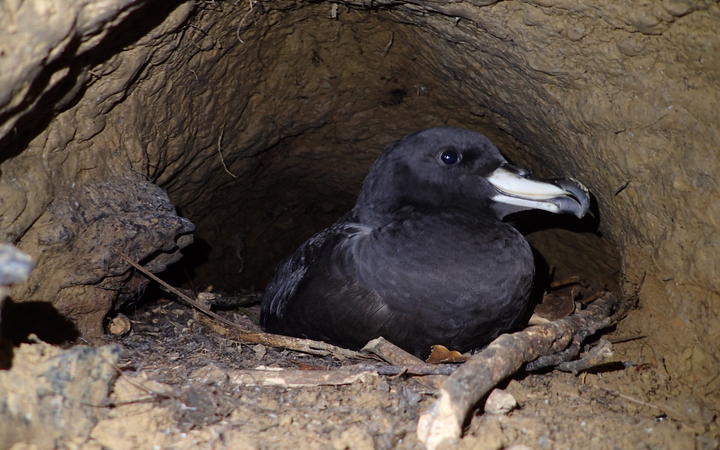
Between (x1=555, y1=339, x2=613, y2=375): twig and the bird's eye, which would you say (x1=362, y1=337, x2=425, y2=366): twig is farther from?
the bird's eye

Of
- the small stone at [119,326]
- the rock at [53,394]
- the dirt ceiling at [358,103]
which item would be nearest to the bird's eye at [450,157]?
the dirt ceiling at [358,103]

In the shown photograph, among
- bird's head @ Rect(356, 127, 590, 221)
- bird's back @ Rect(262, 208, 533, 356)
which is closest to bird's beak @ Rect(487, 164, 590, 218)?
bird's head @ Rect(356, 127, 590, 221)

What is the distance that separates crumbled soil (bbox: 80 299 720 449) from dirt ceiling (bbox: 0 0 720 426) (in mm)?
658

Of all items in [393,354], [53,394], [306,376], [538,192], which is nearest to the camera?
[53,394]

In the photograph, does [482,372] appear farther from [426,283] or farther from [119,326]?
[119,326]

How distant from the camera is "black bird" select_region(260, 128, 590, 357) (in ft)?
9.12

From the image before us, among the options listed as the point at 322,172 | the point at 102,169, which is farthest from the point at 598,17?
the point at 322,172

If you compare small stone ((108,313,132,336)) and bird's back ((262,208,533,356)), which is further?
small stone ((108,313,132,336))

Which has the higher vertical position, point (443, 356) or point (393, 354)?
point (393, 354)

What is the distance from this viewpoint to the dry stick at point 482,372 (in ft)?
6.23

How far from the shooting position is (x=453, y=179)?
3.12m

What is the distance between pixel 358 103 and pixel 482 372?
106 inches

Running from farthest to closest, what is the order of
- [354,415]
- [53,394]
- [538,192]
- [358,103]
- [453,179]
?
[358,103]
[453,179]
[538,192]
[354,415]
[53,394]

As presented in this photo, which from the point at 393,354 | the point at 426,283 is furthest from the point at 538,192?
the point at 393,354
